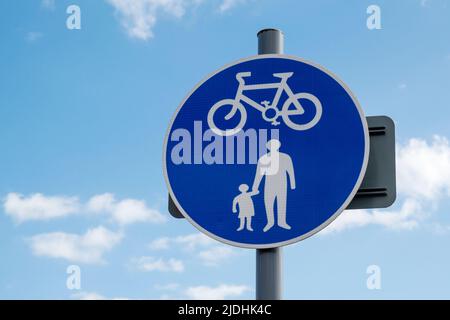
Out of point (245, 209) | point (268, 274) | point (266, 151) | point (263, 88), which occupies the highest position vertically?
point (263, 88)

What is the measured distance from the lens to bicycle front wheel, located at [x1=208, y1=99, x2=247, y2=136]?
439 cm

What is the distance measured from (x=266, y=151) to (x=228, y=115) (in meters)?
0.36

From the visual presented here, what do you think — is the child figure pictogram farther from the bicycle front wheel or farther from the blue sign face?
the bicycle front wheel

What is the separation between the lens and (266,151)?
426 centimetres

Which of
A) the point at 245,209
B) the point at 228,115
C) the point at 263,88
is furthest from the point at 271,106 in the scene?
the point at 245,209

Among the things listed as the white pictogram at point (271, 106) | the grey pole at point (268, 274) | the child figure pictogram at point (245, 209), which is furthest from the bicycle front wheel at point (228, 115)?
the grey pole at point (268, 274)

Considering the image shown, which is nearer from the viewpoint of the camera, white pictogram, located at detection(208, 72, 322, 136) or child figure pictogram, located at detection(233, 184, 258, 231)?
child figure pictogram, located at detection(233, 184, 258, 231)

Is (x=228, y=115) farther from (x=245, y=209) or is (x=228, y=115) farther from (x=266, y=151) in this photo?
(x=245, y=209)

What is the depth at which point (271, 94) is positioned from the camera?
4406mm

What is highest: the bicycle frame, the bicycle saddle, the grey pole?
the bicycle saddle

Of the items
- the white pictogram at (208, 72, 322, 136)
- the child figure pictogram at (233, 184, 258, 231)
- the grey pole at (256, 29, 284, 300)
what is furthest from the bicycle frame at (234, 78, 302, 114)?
the grey pole at (256, 29, 284, 300)
